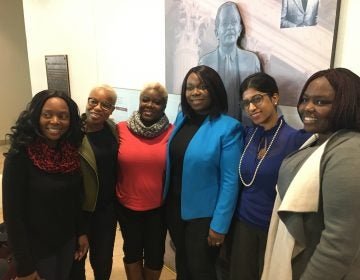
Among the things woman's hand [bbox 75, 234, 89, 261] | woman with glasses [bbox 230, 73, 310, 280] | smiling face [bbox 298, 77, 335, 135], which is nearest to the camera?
smiling face [bbox 298, 77, 335, 135]

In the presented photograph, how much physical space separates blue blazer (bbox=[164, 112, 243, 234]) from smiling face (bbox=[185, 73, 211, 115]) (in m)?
0.08

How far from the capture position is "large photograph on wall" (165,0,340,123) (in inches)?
55.4

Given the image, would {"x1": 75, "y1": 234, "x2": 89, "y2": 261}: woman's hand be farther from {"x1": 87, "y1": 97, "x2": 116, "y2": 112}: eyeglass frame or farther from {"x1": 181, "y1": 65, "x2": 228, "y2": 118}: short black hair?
{"x1": 181, "y1": 65, "x2": 228, "y2": 118}: short black hair

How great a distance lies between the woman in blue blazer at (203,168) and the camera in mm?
1556

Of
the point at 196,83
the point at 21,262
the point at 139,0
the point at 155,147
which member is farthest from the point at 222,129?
the point at 139,0

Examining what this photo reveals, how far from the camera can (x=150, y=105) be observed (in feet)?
5.79

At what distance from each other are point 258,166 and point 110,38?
6.92ft

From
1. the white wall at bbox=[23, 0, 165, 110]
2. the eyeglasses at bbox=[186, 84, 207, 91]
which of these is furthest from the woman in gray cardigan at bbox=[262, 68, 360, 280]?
the white wall at bbox=[23, 0, 165, 110]

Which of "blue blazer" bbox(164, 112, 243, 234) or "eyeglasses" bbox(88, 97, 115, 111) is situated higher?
"eyeglasses" bbox(88, 97, 115, 111)

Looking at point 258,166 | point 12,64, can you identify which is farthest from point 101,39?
point 12,64

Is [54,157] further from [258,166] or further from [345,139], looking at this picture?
[345,139]

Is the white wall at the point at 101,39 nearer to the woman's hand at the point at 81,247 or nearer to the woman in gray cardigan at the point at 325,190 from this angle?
the woman's hand at the point at 81,247

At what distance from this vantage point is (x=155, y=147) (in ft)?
5.79

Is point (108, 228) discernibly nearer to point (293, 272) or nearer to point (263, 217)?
point (263, 217)
